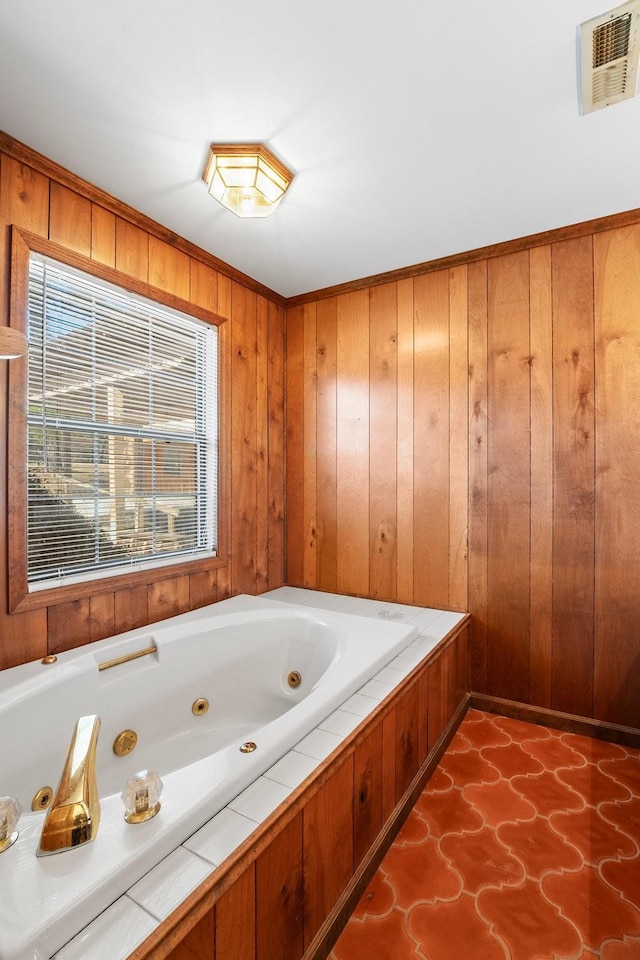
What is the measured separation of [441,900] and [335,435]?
2122 mm

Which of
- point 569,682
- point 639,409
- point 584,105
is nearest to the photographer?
point 584,105

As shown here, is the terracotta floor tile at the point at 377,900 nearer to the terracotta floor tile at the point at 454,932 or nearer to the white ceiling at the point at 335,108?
the terracotta floor tile at the point at 454,932

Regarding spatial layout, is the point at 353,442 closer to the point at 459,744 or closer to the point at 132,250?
the point at 132,250

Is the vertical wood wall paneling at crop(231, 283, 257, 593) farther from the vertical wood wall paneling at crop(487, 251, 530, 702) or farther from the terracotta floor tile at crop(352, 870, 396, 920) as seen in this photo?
the terracotta floor tile at crop(352, 870, 396, 920)

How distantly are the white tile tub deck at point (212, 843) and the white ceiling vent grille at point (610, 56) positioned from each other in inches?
76.2

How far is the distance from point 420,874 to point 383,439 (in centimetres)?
190

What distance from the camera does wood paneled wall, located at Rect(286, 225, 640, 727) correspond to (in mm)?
2086

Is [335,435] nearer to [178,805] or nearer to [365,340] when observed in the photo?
[365,340]

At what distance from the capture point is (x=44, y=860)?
31.6 inches

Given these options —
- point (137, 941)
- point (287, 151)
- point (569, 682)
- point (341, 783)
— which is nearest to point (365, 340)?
point (287, 151)

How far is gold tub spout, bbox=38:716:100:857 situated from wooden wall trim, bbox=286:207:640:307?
2519 millimetres

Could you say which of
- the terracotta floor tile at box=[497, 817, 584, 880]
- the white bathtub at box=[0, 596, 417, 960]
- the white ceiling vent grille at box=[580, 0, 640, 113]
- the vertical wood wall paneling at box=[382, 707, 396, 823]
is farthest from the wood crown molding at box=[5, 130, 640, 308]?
the terracotta floor tile at box=[497, 817, 584, 880]

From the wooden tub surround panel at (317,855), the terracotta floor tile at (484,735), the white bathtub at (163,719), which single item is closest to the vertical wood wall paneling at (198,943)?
the wooden tub surround panel at (317,855)

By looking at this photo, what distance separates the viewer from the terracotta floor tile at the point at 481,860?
1.37 m
